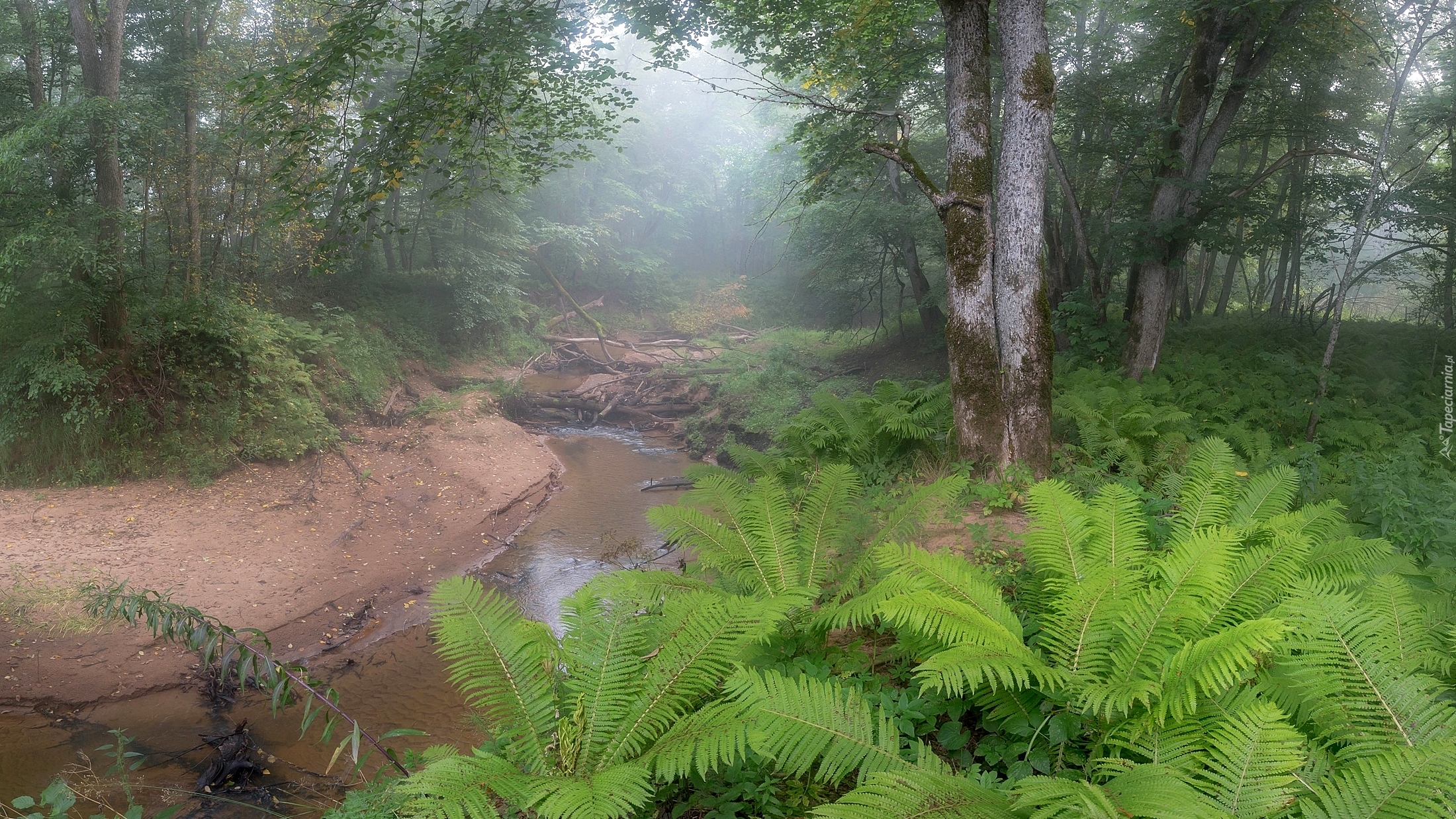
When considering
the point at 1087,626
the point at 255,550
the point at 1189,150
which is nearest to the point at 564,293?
the point at 255,550

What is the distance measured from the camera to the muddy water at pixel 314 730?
4.80m

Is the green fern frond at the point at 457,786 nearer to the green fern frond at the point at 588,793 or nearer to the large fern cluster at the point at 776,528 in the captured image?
the green fern frond at the point at 588,793

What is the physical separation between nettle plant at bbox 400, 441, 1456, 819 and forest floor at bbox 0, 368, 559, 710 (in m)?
5.42

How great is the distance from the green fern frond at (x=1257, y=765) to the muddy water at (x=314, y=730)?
2.52 metres

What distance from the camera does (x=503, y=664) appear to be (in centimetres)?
254

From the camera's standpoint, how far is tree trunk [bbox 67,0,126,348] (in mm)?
8609

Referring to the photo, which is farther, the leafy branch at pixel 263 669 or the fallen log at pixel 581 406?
the fallen log at pixel 581 406

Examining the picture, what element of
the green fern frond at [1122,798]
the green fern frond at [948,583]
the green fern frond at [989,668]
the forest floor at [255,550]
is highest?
the green fern frond at [948,583]

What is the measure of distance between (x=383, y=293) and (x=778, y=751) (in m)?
16.6

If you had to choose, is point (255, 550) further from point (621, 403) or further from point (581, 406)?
point (621, 403)

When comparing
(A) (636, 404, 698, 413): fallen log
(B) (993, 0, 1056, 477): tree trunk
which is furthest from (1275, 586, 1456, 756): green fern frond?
(A) (636, 404, 698, 413): fallen log

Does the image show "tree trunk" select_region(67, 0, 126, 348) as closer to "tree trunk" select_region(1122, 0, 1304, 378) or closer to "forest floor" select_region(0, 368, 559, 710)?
"forest floor" select_region(0, 368, 559, 710)

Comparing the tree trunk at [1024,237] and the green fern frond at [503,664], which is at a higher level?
the tree trunk at [1024,237]

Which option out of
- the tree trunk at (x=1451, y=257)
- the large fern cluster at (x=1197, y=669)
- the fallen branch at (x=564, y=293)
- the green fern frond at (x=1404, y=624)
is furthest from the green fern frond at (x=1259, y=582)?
the fallen branch at (x=564, y=293)
